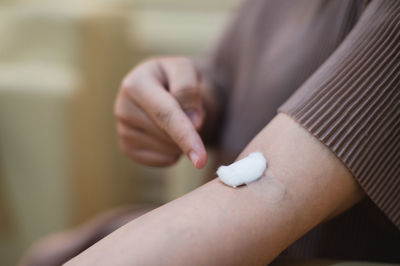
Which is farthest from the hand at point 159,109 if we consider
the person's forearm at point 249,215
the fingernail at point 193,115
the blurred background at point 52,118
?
the blurred background at point 52,118

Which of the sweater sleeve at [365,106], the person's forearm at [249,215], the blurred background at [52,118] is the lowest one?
the blurred background at [52,118]

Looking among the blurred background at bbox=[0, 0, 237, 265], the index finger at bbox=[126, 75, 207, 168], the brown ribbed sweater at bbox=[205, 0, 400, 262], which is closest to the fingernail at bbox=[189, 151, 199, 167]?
the index finger at bbox=[126, 75, 207, 168]

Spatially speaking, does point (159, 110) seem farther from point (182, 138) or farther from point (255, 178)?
point (255, 178)

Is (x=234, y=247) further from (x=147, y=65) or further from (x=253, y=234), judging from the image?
(x=147, y=65)

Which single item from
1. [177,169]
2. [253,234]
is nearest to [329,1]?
[253,234]

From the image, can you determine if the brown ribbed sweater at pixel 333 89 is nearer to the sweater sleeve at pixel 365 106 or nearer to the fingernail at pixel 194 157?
the sweater sleeve at pixel 365 106

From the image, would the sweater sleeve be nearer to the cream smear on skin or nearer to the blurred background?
the cream smear on skin
